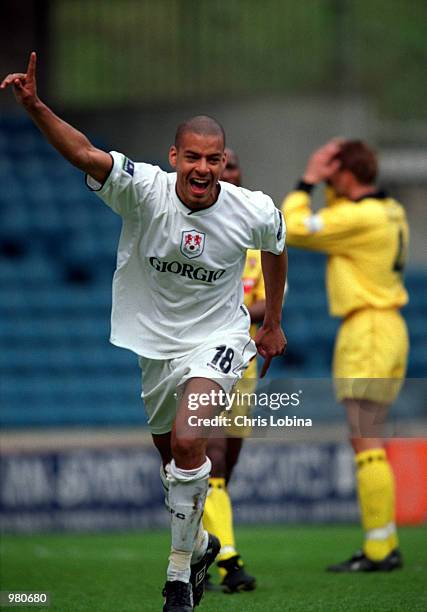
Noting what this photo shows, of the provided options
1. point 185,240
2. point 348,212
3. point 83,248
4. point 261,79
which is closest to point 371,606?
point 185,240

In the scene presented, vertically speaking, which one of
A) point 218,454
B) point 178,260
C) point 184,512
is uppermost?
point 178,260

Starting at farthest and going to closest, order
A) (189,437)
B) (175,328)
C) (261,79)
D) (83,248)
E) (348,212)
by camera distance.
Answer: (261,79), (83,248), (348,212), (175,328), (189,437)

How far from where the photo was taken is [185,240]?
16.8 ft

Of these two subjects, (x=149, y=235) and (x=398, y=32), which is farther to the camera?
(x=398, y=32)

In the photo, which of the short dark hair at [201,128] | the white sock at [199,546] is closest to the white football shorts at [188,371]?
the white sock at [199,546]

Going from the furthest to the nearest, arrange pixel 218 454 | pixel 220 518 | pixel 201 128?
pixel 218 454, pixel 220 518, pixel 201 128

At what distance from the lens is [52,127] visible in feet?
15.3

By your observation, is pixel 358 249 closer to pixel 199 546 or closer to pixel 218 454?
pixel 218 454

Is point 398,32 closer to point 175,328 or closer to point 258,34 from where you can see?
point 258,34

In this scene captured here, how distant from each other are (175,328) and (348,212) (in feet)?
8.03

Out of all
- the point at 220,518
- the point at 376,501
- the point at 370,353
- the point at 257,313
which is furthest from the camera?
the point at 370,353

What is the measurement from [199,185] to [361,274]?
2529 millimetres

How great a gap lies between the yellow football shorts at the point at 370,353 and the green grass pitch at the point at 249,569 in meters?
1.02

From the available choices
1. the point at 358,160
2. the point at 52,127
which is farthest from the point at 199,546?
the point at 358,160
